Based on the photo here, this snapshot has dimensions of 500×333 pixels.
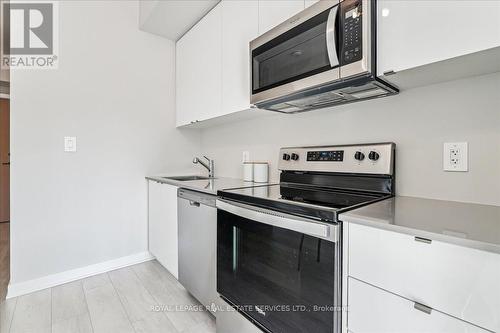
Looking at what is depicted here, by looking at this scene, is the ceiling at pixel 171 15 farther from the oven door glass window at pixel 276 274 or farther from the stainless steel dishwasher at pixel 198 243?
the oven door glass window at pixel 276 274

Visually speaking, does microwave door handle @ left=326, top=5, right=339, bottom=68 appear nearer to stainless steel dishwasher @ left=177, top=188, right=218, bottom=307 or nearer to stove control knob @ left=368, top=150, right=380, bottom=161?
stove control knob @ left=368, top=150, right=380, bottom=161

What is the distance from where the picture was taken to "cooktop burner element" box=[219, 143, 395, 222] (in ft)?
3.60

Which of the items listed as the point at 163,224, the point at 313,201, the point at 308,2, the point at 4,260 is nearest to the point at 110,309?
the point at 163,224

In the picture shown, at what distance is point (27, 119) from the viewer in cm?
195

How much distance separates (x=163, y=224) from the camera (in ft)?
7.04

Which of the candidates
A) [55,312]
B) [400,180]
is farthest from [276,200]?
[55,312]

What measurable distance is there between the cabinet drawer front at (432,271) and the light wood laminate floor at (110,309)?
1.16 meters

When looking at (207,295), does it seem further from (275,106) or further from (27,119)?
(27,119)

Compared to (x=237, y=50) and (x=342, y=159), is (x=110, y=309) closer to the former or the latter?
(x=342, y=159)

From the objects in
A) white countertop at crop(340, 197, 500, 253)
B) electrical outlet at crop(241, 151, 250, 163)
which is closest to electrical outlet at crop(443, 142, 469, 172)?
white countertop at crop(340, 197, 500, 253)

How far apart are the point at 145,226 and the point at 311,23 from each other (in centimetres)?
225

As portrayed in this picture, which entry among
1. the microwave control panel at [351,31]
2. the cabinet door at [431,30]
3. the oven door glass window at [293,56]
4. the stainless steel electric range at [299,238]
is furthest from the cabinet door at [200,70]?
the cabinet door at [431,30]

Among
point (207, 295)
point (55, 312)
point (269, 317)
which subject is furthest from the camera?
point (55, 312)

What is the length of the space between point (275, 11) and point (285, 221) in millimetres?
1199
